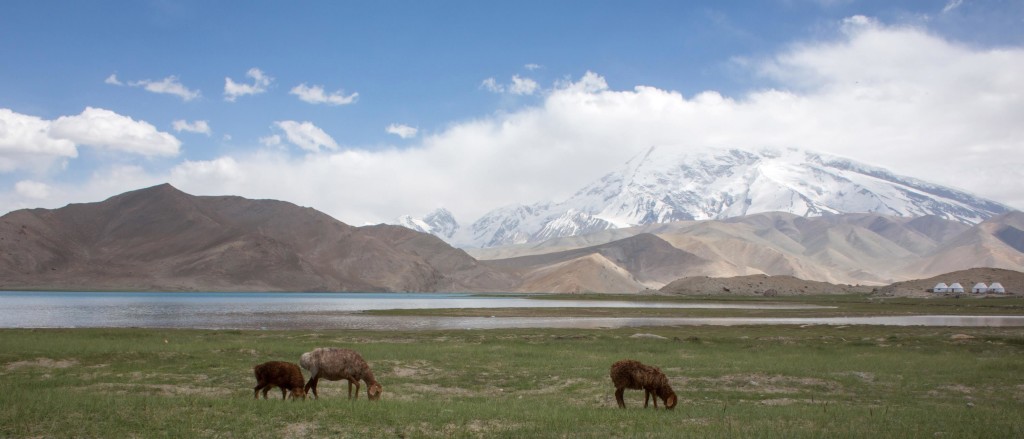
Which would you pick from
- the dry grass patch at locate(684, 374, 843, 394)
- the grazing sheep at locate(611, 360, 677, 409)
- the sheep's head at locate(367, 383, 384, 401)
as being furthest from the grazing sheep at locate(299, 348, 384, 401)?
the dry grass patch at locate(684, 374, 843, 394)

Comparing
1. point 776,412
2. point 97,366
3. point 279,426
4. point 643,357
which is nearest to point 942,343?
point 643,357

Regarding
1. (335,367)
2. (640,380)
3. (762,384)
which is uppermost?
(335,367)

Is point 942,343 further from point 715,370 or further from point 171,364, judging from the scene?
point 171,364

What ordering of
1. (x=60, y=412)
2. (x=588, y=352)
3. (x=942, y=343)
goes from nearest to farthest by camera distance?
1. (x=60, y=412)
2. (x=588, y=352)
3. (x=942, y=343)

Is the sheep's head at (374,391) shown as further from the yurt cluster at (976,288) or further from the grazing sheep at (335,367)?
the yurt cluster at (976,288)

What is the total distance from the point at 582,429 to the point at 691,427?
8.27ft

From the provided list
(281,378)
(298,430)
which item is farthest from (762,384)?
(298,430)

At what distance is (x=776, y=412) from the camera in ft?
59.8

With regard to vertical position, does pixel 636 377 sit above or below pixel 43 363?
above

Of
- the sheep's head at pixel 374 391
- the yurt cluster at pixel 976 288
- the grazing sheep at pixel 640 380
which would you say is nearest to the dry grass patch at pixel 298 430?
the sheep's head at pixel 374 391

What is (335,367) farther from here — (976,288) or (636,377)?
(976,288)

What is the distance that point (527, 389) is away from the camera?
81.4 ft

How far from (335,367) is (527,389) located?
772 cm

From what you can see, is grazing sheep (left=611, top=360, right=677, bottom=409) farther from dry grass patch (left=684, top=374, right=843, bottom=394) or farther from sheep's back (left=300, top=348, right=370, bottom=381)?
sheep's back (left=300, top=348, right=370, bottom=381)
